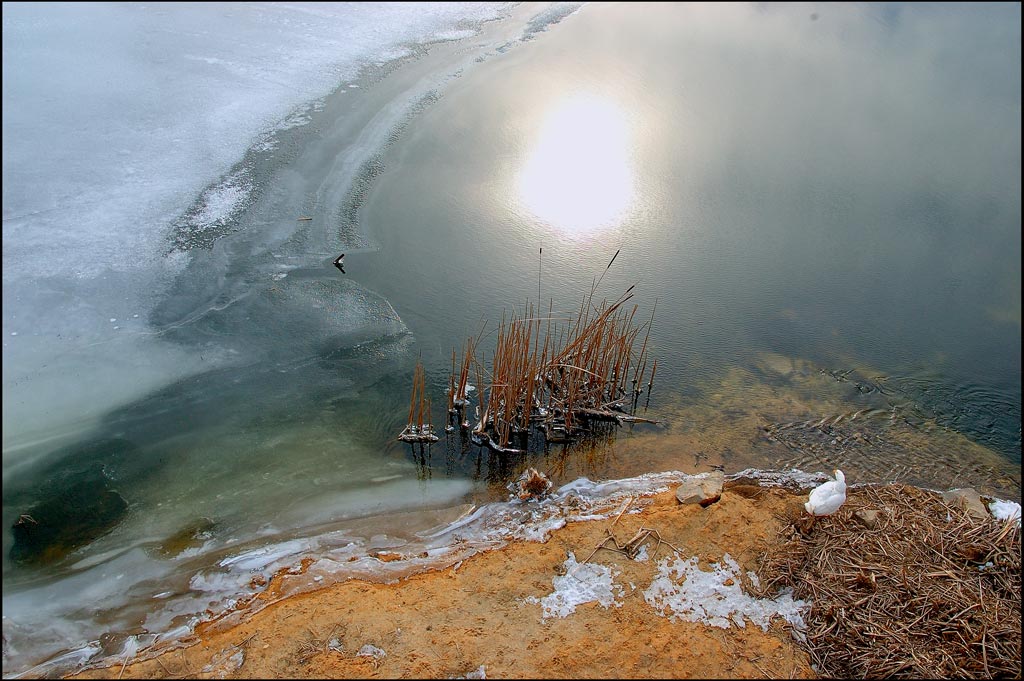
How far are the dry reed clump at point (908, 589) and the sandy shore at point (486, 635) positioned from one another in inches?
7.9

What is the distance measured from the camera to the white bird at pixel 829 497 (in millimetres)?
3967

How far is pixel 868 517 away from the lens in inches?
159

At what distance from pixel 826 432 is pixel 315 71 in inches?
290

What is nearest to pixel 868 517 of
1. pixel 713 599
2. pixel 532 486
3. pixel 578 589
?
pixel 713 599

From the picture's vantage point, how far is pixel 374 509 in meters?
4.40

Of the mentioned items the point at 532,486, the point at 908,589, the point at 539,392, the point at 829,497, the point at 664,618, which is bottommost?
the point at 664,618

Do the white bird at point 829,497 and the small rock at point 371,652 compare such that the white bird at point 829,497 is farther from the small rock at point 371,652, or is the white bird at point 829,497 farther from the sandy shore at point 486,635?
the small rock at point 371,652

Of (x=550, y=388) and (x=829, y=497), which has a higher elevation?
(x=550, y=388)

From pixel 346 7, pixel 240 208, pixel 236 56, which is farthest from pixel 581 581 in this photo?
pixel 346 7

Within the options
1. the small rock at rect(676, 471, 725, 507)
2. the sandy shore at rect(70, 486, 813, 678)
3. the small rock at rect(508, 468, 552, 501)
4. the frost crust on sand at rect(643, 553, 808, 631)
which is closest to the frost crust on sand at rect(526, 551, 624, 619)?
the sandy shore at rect(70, 486, 813, 678)

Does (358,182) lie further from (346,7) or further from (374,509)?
(346,7)

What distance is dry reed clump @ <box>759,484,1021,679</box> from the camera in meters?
3.40

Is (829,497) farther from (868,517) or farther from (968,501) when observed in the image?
(968,501)

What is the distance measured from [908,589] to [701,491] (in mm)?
1174
